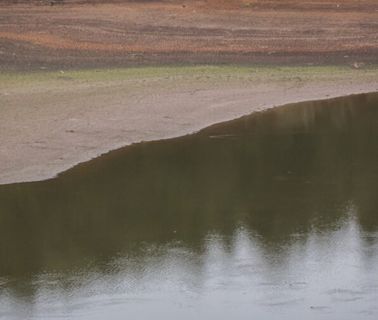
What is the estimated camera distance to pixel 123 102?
22797mm

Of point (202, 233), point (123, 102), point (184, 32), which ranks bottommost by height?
point (202, 233)

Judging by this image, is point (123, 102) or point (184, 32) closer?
point (123, 102)

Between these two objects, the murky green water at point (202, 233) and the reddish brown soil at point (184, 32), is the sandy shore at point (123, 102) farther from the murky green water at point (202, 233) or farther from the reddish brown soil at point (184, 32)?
the reddish brown soil at point (184, 32)

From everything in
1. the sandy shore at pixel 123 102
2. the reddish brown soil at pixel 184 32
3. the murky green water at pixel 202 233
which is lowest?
the murky green water at pixel 202 233

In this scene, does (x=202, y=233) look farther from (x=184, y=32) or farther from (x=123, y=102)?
(x=184, y=32)

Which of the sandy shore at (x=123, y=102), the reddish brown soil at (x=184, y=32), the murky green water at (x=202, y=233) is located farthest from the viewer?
the reddish brown soil at (x=184, y=32)

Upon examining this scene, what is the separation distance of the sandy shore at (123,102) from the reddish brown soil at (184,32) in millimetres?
1716

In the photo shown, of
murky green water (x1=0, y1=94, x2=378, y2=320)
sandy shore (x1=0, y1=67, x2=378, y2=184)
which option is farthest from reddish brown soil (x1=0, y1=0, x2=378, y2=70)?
murky green water (x1=0, y1=94, x2=378, y2=320)

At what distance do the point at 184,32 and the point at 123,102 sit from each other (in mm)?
9865

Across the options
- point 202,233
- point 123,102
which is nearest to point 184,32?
point 123,102

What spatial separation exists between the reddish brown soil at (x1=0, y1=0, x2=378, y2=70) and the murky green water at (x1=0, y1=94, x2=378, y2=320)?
10.0 m

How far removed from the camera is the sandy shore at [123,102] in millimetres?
18156

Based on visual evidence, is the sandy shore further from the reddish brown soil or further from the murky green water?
the reddish brown soil

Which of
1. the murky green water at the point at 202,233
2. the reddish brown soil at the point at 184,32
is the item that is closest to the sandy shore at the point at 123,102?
the murky green water at the point at 202,233
